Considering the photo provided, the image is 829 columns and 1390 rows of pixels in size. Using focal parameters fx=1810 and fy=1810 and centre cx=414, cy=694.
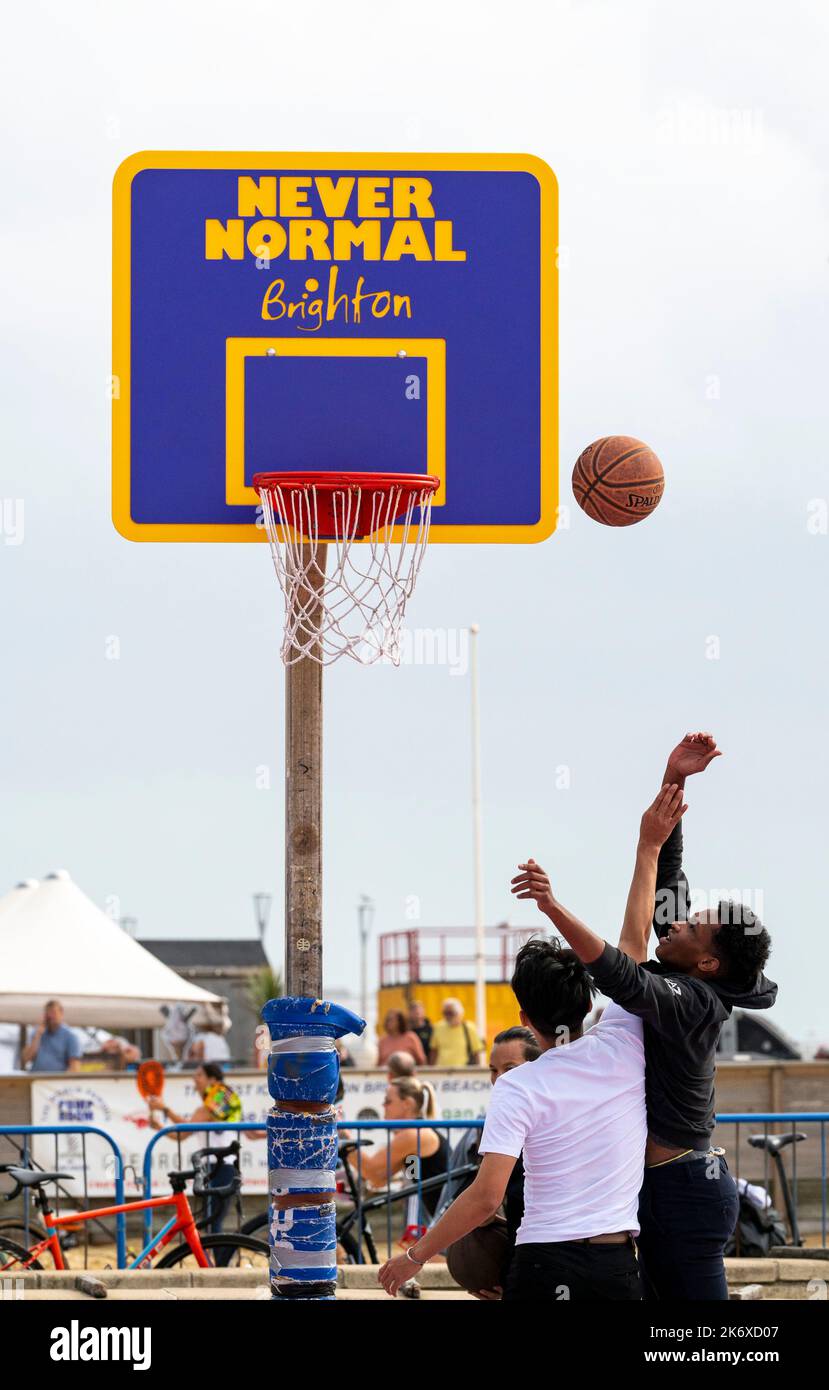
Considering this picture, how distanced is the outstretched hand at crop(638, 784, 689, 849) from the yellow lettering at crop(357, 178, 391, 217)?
141 inches

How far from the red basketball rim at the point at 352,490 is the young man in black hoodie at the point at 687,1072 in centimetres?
271

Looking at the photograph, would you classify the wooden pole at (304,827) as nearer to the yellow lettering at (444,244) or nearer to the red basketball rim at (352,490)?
the red basketball rim at (352,490)

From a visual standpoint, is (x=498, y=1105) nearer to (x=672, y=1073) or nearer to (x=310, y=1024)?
(x=672, y=1073)

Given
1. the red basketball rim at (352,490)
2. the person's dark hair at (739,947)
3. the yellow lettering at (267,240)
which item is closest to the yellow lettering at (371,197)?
the yellow lettering at (267,240)

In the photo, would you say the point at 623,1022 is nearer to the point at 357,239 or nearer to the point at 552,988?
the point at 552,988

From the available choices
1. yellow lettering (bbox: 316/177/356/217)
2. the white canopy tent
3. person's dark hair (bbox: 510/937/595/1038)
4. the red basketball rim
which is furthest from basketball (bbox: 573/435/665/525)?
the white canopy tent

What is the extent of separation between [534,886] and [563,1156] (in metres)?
0.80

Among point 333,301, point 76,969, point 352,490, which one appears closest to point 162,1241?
point 352,490

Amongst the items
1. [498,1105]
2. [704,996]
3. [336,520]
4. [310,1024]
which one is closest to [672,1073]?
[704,996]

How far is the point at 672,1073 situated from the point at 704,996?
26cm

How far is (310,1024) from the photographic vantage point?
6.89 meters
